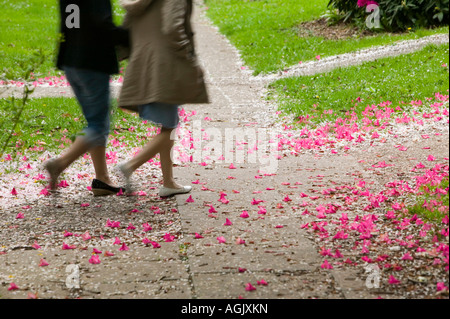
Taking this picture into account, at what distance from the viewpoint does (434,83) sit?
8.62m

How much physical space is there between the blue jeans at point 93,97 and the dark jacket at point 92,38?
64mm

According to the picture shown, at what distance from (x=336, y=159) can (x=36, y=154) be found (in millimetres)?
3322

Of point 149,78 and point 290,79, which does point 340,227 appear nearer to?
point 149,78

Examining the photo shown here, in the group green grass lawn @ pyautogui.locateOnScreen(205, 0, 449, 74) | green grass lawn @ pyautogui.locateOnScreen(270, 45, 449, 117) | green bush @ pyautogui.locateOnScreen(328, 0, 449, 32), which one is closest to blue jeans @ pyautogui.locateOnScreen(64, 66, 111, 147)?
green grass lawn @ pyautogui.locateOnScreen(270, 45, 449, 117)

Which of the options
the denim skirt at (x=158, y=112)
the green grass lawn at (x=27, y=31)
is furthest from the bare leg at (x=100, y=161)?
the green grass lawn at (x=27, y=31)

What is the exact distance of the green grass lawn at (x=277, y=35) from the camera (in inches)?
492

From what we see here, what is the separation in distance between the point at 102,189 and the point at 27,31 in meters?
13.9

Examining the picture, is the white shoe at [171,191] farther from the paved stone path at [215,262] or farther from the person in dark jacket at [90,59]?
the person in dark jacket at [90,59]

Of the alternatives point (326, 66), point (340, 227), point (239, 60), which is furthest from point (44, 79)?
point (340, 227)

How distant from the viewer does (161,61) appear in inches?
171

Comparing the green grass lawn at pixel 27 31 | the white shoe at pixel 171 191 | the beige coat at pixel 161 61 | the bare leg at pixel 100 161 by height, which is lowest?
the green grass lawn at pixel 27 31

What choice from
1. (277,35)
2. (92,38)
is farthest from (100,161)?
(277,35)

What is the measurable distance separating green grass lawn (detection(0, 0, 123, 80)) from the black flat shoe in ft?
19.9

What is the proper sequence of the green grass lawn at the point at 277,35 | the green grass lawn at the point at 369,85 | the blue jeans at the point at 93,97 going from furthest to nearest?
the green grass lawn at the point at 277,35
the green grass lawn at the point at 369,85
the blue jeans at the point at 93,97
